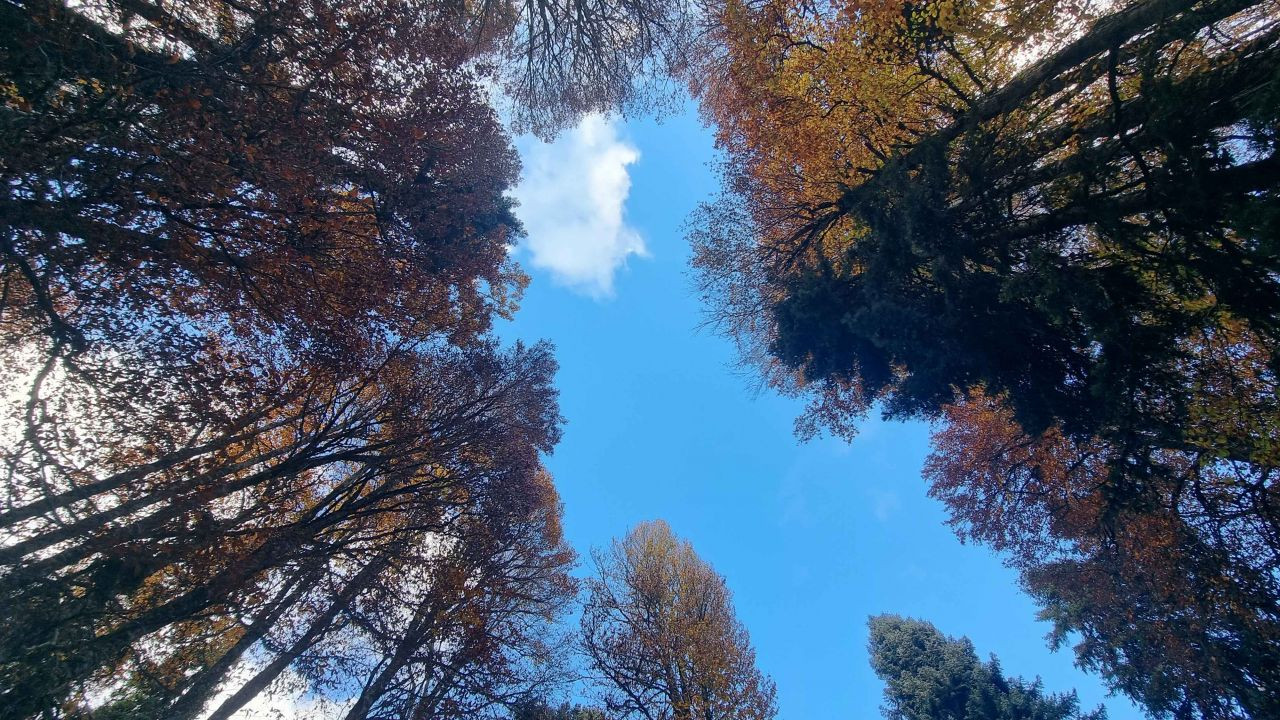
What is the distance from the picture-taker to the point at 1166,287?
6410 mm

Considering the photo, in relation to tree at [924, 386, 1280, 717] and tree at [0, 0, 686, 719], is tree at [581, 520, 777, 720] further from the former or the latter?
tree at [924, 386, 1280, 717]

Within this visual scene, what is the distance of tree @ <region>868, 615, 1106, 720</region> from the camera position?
1355 centimetres

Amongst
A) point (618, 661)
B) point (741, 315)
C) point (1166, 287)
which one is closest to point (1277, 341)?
point (1166, 287)

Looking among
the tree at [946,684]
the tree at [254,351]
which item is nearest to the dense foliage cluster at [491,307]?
the tree at [254,351]

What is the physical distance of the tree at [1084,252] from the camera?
204 inches

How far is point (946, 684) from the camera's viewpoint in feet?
48.0

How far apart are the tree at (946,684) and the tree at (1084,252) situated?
3624 mm

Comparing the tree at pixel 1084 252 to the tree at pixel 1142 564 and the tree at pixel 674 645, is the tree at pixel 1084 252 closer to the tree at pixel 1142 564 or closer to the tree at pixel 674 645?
the tree at pixel 1142 564

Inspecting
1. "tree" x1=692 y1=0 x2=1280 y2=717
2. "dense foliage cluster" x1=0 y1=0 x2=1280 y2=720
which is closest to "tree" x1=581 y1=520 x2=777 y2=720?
"dense foliage cluster" x1=0 y1=0 x2=1280 y2=720

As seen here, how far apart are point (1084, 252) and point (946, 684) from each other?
582 inches

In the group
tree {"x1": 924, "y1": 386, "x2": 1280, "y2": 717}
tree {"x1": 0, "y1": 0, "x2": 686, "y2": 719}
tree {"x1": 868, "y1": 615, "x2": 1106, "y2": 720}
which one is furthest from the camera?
tree {"x1": 868, "y1": 615, "x2": 1106, "y2": 720}

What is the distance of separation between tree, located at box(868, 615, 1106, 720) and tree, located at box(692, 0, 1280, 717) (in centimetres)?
362

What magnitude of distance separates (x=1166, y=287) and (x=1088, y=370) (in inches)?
57.0

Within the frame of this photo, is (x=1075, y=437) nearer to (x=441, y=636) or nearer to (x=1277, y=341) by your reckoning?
(x=1277, y=341)
